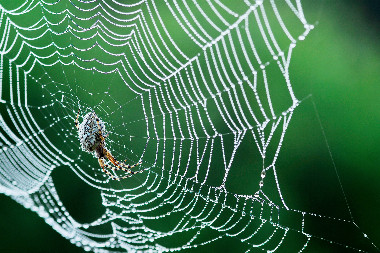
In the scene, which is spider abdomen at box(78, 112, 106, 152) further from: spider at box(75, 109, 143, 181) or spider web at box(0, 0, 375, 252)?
spider web at box(0, 0, 375, 252)

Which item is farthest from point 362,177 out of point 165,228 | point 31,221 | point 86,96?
point 31,221

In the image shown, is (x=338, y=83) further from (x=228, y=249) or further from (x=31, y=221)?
(x=31, y=221)

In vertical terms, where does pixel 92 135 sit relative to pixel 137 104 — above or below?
below

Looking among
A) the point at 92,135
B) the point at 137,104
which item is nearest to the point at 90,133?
the point at 92,135

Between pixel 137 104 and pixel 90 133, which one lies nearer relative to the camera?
pixel 90 133

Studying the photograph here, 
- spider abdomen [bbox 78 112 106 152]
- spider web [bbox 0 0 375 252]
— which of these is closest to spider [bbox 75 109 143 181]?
spider abdomen [bbox 78 112 106 152]

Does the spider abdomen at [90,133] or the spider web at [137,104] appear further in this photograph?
the spider web at [137,104]

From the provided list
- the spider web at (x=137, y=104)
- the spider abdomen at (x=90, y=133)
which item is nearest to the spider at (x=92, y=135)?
the spider abdomen at (x=90, y=133)

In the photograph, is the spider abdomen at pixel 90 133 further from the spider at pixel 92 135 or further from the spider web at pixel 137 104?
the spider web at pixel 137 104

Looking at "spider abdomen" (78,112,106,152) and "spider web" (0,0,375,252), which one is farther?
"spider web" (0,0,375,252)

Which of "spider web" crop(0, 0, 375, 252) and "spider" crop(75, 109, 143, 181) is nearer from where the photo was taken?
"spider" crop(75, 109, 143, 181)

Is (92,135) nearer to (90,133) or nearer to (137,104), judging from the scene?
(90,133)
